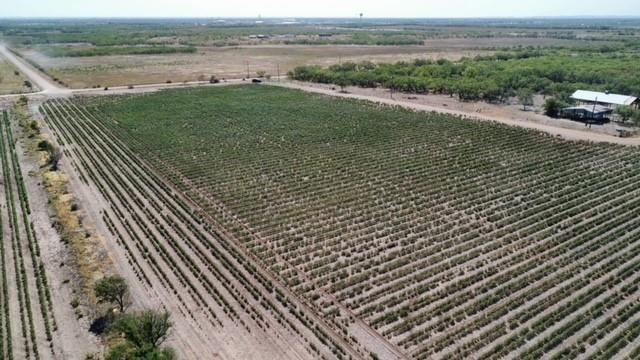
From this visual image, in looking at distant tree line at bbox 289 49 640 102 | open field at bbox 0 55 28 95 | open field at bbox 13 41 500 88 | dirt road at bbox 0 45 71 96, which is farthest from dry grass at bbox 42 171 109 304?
distant tree line at bbox 289 49 640 102

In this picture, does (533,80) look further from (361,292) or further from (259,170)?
(361,292)

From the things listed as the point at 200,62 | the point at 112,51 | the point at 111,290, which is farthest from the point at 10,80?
the point at 111,290

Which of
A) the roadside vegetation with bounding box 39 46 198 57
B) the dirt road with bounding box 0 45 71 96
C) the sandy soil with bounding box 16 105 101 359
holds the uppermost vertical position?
the roadside vegetation with bounding box 39 46 198 57

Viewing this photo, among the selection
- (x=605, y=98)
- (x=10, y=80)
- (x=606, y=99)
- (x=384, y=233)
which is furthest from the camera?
(x=10, y=80)

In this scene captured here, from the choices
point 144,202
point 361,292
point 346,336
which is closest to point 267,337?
point 346,336

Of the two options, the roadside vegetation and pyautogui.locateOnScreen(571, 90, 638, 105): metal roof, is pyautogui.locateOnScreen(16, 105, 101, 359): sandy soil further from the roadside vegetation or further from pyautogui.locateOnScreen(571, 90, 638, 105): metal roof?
the roadside vegetation

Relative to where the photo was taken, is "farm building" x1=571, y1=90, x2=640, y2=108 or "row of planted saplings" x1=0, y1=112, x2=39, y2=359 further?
"farm building" x1=571, y1=90, x2=640, y2=108

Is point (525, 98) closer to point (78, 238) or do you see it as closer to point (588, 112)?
point (588, 112)
